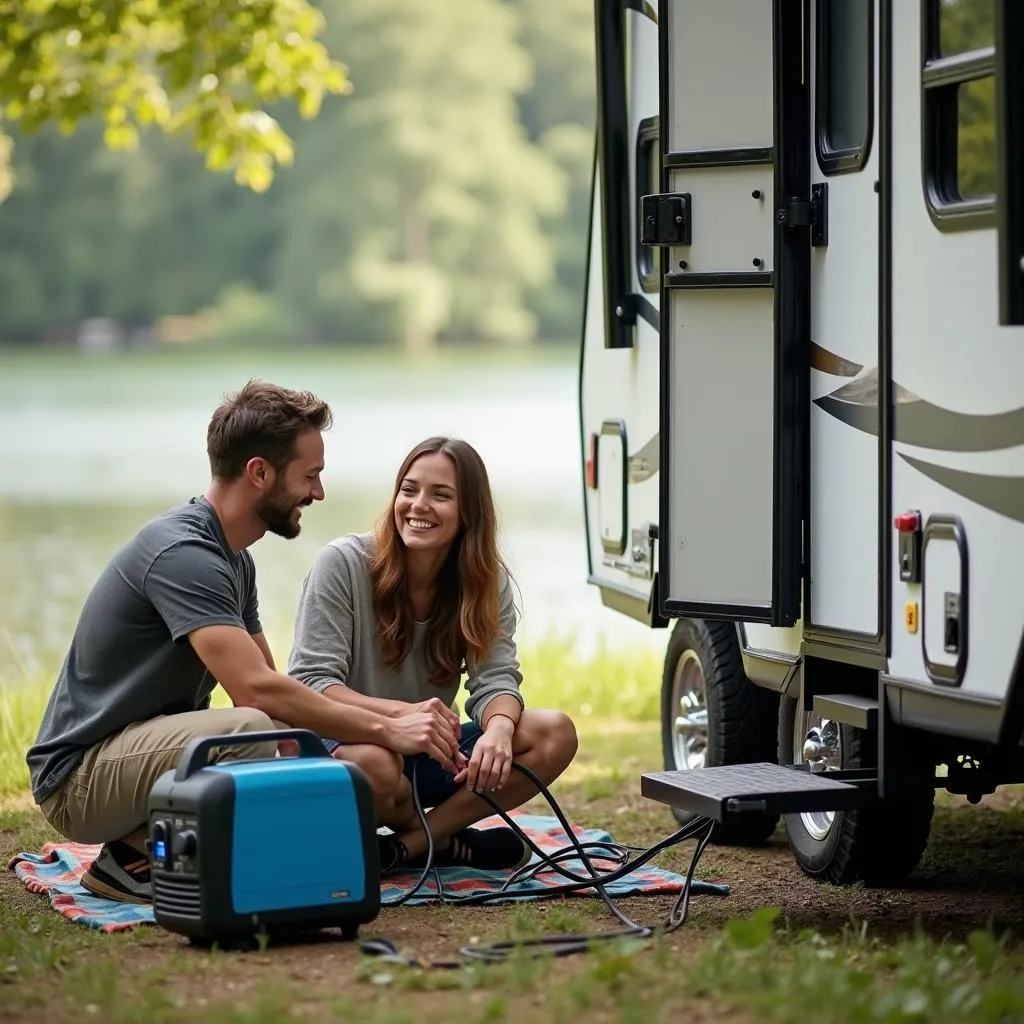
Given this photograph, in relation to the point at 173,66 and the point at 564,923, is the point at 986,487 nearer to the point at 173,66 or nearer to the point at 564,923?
the point at 564,923

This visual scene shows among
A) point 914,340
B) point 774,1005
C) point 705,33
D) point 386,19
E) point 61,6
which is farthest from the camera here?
point 386,19

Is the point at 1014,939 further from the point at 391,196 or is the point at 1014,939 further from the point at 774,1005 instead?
the point at 391,196

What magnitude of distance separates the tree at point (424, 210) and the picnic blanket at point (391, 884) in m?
29.0

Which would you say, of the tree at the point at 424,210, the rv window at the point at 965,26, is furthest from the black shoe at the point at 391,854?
the tree at the point at 424,210

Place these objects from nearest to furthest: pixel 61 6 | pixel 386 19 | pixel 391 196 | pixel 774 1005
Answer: pixel 774 1005 → pixel 61 6 → pixel 391 196 → pixel 386 19

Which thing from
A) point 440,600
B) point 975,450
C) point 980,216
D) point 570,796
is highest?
point 980,216

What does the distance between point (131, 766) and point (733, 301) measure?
2.05 m

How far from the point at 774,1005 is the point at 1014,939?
1.16 m

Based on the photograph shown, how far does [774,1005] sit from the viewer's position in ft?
11.9

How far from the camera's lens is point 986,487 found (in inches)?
166

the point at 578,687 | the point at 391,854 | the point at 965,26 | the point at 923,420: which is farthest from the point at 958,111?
the point at 578,687

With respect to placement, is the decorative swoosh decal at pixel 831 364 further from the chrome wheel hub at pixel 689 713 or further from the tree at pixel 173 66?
the tree at pixel 173 66

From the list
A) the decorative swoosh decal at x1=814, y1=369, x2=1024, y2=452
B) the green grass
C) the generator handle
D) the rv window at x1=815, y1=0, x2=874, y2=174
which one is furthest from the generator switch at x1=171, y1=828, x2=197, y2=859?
the green grass

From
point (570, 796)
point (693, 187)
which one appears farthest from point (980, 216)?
point (570, 796)
